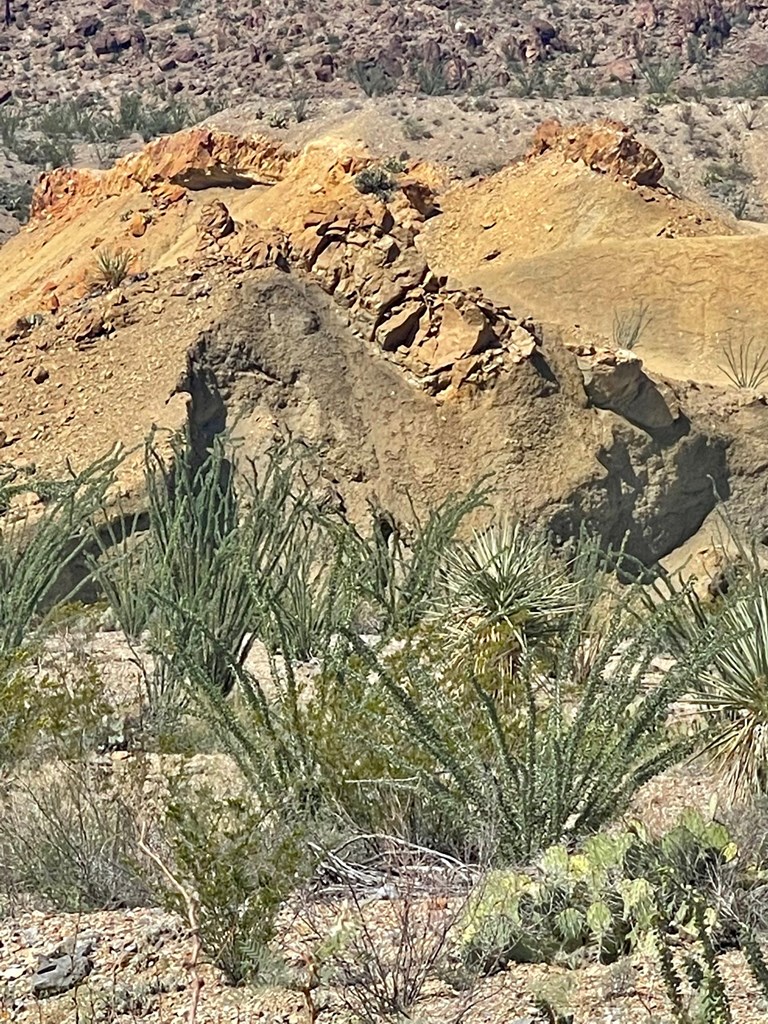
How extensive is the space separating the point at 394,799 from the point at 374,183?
1041 inches

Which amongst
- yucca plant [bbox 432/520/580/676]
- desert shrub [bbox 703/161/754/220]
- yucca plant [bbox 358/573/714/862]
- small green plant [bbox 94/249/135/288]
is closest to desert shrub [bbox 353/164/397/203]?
small green plant [bbox 94/249/135/288]

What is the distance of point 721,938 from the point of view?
4.50 metres

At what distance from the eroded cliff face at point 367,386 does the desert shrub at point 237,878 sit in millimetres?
8976

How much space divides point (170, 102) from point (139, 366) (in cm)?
4526

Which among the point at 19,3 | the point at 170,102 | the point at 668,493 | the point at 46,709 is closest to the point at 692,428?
the point at 668,493

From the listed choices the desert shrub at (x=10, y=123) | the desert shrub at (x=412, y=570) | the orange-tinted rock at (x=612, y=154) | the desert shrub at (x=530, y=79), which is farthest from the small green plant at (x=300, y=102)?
the desert shrub at (x=412, y=570)

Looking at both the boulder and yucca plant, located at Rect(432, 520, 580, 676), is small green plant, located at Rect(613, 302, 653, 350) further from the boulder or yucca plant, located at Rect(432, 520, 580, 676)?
the boulder

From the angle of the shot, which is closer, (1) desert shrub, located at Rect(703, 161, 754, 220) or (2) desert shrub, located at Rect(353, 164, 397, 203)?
(2) desert shrub, located at Rect(353, 164, 397, 203)

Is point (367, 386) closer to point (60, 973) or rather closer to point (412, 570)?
point (412, 570)

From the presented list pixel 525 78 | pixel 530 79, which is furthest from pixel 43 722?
pixel 525 78

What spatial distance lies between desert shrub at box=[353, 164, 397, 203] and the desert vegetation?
21.9 meters

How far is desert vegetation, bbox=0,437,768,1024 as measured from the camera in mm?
4352

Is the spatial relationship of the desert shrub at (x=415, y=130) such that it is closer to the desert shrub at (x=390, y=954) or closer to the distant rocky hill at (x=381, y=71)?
the distant rocky hill at (x=381, y=71)

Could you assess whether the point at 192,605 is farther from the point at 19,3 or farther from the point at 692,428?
the point at 19,3
